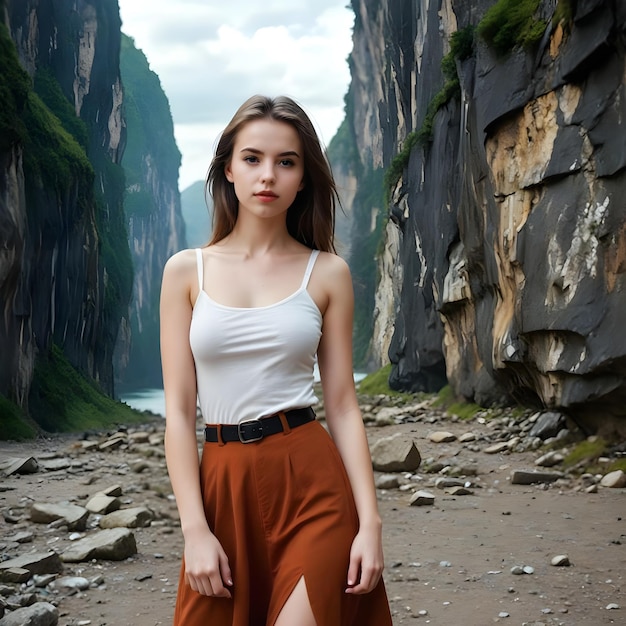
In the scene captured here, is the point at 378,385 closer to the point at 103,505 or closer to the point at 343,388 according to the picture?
the point at 103,505

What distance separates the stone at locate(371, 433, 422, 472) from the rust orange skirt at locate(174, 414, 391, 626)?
10698 mm

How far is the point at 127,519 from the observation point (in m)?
9.31

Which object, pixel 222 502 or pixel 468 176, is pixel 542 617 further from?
pixel 468 176

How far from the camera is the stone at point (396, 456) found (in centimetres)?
1291

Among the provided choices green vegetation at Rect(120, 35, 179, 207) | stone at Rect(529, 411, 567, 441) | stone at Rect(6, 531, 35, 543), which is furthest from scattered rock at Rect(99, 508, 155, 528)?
green vegetation at Rect(120, 35, 179, 207)

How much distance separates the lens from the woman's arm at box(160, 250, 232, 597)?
7.23 feet

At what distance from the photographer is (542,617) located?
19.5 ft

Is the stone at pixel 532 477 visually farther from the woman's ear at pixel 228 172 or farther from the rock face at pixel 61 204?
the rock face at pixel 61 204

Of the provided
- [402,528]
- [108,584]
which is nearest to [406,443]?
[402,528]

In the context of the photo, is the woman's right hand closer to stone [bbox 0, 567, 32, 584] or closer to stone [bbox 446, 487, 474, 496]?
stone [bbox 0, 567, 32, 584]

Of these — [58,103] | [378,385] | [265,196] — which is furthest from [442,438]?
[58,103]

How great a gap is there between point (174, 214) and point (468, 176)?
9990 centimetres

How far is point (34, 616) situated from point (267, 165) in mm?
4306

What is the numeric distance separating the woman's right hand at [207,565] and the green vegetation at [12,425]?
888 inches
